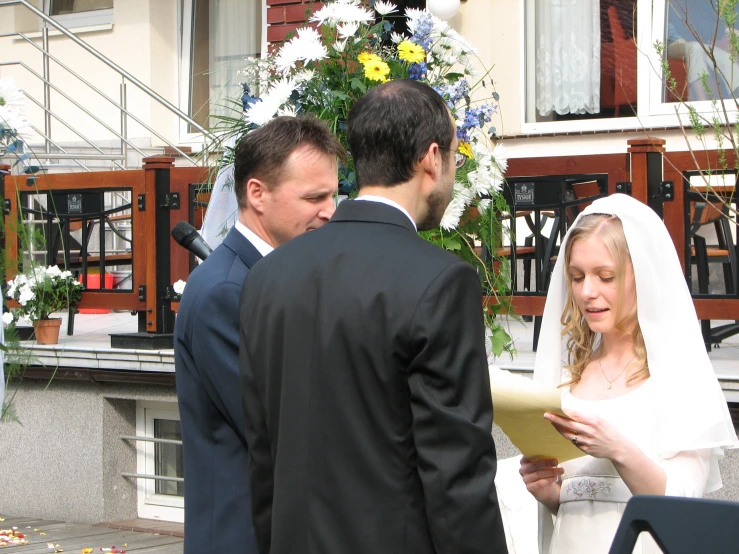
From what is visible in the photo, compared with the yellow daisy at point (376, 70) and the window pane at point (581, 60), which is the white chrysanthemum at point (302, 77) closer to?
the yellow daisy at point (376, 70)

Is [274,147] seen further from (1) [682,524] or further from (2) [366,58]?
(1) [682,524]

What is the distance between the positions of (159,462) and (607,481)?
176 inches

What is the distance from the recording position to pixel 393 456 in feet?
6.42

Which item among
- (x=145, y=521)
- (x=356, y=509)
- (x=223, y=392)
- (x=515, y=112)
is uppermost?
(x=515, y=112)

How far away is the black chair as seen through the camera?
177 centimetres

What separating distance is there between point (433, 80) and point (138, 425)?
11.9 feet

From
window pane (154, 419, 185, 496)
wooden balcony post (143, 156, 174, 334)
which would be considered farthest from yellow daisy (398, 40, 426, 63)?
window pane (154, 419, 185, 496)

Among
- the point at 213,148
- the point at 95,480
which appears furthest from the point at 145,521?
the point at 213,148

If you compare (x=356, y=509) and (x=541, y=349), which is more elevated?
(x=541, y=349)

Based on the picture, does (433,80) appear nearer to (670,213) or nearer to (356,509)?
(670,213)

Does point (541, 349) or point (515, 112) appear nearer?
point (541, 349)

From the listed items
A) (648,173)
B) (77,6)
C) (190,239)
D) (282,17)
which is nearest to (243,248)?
(190,239)

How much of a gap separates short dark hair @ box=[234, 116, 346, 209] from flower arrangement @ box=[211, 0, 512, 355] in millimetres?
944

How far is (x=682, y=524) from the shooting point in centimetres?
182
